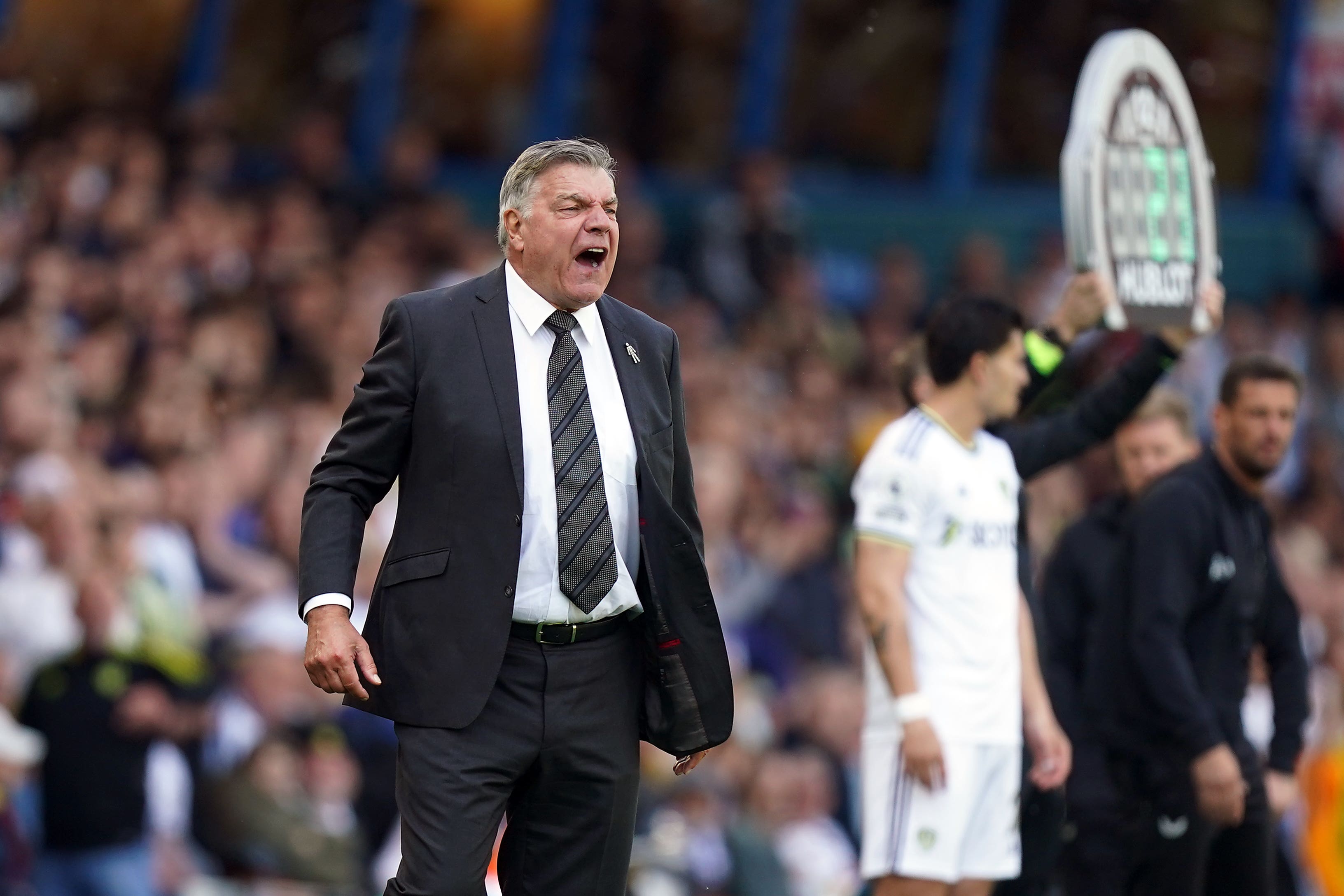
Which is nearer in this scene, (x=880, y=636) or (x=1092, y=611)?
(x=880, y=636)

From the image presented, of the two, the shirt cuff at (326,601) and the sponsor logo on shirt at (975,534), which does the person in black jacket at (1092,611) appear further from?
the shirt cuff at (326,601)

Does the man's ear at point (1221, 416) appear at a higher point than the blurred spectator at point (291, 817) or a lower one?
higher

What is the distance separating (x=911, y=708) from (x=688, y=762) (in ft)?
3.92

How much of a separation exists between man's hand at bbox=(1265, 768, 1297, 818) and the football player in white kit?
2.55ft

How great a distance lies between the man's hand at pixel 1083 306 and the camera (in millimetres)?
6465

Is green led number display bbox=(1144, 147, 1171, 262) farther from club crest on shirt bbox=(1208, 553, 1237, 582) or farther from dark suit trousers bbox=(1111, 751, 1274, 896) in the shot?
dark suit trousers bbox=(1111, 751, 1274, 896)

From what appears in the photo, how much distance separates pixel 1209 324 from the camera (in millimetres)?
6660

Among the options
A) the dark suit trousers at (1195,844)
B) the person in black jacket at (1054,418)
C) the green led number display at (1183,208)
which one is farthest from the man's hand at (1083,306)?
the dark suit trousers at (1195,844)

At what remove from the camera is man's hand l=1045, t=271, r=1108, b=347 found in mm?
6465

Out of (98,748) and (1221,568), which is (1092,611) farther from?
(98,748)

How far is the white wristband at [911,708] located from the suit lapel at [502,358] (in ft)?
5.82

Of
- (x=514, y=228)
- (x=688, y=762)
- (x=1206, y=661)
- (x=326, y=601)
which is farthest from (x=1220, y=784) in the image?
(x=326, y=601)

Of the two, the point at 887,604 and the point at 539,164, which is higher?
the point at 539,164

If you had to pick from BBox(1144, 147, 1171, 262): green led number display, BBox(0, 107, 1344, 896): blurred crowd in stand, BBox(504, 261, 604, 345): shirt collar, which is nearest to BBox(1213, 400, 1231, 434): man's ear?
BBox(1144, 147, 1171, 262): green led number display
